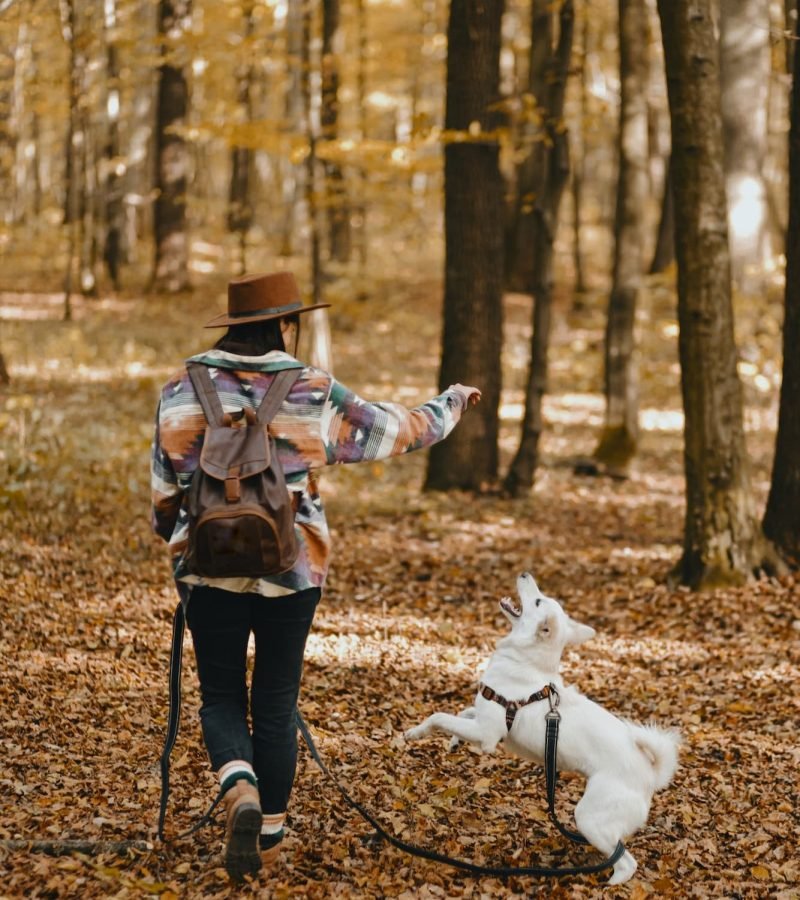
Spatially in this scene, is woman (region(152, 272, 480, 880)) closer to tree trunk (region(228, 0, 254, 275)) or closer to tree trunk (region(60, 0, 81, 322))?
tree trunk (region(228, 0, 254, 275))

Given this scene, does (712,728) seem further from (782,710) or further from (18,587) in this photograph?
(18,587)

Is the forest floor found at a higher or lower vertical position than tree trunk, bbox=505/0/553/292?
lower

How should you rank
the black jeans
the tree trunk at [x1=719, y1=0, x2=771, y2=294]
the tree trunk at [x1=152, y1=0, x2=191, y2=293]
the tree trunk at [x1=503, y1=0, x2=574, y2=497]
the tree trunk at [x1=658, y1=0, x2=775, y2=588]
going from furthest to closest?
1. the tree trunk at [x1=152, y1=0, x2=191, y2=293]
2. the tree trunk at [x1=719, y1=0, x2=771, y2=294]
3. the tree trunk at [x1=503, y1=0, x2=574, y2=497]
4. the tree trunk at [x1=658, y1=0, x2=775, y2=588]
5. the black jeans

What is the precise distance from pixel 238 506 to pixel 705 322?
17.6ft

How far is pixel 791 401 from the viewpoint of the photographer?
27.3 feet

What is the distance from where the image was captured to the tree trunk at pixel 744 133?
14.1 meters

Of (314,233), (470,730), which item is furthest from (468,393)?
(314,233)

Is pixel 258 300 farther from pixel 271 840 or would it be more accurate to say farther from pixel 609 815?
pixel 609 815

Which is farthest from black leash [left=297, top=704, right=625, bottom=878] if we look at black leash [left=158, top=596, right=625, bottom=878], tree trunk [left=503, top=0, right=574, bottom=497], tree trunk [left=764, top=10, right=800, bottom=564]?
tree trunk [left=503, top=0, right=574, bottom=497]

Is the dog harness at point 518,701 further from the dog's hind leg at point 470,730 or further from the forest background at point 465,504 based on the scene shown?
the forest background at point 465,504

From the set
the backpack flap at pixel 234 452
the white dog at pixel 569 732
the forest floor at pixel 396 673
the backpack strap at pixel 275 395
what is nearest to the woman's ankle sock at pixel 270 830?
the forest floor at pixel 396 673

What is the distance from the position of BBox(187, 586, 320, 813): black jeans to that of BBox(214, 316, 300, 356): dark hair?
879mm

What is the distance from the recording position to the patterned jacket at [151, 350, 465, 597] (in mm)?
3635

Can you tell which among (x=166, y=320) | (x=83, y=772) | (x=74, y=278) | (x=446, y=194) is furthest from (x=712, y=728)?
(x=74, y=278)
